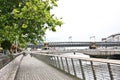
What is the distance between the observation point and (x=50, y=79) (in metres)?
19.8

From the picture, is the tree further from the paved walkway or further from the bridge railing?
the bridge railing

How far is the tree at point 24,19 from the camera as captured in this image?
97.9 feet

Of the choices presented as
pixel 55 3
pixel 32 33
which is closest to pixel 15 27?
pixel 32 33

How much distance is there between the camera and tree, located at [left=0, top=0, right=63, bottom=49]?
29.8 m

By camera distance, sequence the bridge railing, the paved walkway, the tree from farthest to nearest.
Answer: the tree → the paved walkway → the bridge railing

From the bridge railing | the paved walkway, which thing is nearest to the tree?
the paved walkway

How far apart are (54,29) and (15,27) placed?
4.71m

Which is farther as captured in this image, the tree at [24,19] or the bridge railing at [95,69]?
the tree at [24,19]

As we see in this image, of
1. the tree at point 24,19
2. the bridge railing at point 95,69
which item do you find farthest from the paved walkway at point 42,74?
the tree at point 24,19

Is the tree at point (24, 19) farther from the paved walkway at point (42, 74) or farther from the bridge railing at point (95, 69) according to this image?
the bridge railing at point (95, 69)

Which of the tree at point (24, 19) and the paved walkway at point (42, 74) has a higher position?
the tree at point (24, 19)

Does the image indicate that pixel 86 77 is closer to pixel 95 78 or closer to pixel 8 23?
pixel 95 78

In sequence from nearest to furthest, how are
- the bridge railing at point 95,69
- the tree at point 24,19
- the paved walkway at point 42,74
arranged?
1. the bridge railing at point 95,69
2. the paved walkway at point 42,74
3. the tree at point 24,19

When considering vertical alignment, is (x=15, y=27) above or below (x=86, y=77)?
above
